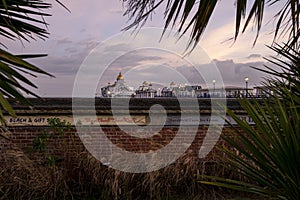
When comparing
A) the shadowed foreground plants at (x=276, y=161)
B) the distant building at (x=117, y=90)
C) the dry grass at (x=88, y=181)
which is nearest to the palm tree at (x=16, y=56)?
the shadowed foreground plants at (x=276, y=161)

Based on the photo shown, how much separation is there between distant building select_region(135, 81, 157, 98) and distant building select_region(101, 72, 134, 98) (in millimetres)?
274

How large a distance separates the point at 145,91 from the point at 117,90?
1.01 meters

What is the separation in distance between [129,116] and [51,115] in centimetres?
181

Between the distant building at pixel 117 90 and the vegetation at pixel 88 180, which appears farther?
the distant building at pixel 117 90

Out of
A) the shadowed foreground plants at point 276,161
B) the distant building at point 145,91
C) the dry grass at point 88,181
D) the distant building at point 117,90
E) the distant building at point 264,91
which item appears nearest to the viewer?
the shadowed foreground plants at point 276,161

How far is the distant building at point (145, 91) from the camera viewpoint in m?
11.3

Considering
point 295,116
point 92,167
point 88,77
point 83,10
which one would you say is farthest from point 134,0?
point 88,77

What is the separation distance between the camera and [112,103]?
416 inches

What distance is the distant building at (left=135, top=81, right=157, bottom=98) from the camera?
37.0 feet

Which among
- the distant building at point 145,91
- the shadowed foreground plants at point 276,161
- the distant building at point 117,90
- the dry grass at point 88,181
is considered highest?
the distant building at point 145,91

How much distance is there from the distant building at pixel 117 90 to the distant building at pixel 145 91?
0.27m

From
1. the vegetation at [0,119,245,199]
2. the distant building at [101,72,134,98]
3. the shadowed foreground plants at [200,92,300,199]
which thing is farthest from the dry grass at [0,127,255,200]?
the shadowed foreground plants at [200,92,300,199]

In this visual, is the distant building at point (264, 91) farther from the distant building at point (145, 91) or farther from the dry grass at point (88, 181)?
the distant building at point (145, 91)

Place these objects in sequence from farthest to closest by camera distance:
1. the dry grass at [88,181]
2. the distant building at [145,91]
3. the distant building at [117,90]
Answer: the distant building at [145,91], the distant building at [117,90], the dry grass at [88,181]
